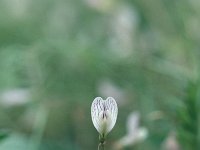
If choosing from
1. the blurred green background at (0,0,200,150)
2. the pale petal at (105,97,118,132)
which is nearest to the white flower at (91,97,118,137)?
the pale petal at (105,97,118,132)

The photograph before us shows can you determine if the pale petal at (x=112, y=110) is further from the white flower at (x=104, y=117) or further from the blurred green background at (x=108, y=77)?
the blurred green background at (x=108, y=77)

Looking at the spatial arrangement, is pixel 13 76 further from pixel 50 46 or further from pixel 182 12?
pixel 182 12

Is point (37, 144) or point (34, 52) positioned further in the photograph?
point (34, 52)

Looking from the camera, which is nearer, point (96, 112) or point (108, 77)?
point (96, 112)

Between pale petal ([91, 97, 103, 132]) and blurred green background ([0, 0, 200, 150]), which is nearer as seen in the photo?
pale petal ([91, 97, 103, 132])

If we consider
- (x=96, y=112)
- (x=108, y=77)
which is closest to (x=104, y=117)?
(x=96, y=112)

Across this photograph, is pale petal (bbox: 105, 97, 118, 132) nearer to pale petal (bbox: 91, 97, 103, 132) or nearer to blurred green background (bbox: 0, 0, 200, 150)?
pale petal (bbox: 91, 97, 103, 132)

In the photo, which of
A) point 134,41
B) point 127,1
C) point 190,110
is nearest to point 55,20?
point 127,1

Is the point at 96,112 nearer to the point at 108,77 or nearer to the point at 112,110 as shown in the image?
the point at 112,110
